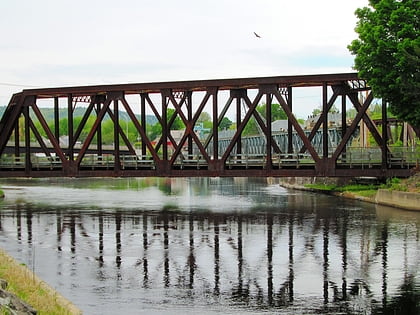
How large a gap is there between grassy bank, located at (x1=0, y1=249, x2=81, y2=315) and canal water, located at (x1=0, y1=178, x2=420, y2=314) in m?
1.33

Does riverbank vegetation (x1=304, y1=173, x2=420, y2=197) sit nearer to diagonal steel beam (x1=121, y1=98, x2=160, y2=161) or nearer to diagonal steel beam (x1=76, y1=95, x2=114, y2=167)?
diagonal steel beam (x1=121, y1=98, x2=160, y2=161)

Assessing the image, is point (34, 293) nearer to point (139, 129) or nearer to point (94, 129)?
point (139, 129)

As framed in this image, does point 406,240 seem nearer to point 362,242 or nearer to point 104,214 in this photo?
point 362,242

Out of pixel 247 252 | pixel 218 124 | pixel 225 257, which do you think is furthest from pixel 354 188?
pixel 225 257

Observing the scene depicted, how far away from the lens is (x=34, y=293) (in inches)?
899

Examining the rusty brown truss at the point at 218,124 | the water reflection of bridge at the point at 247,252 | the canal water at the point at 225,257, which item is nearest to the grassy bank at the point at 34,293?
the canal water at the point at 225,257

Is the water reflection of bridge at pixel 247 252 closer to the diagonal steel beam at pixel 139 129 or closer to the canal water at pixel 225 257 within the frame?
the canal water at pixel 225 257

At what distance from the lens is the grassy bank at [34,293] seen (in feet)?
69.9

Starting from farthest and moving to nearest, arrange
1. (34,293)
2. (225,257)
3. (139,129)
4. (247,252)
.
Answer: (139,129), (247,252), (225,257), (34,293)

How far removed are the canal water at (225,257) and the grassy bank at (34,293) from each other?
1.33 metres

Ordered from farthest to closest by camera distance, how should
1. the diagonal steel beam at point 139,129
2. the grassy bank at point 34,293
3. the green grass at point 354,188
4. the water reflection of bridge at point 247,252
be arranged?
the green grass at point 354,188, the diagonal steel beam at point 139,129, the water reflection of bridge at point 247,252, the grassy bank at point 34,293

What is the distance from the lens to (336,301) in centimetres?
2570

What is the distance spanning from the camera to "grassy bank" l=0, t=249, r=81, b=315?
2131 cm

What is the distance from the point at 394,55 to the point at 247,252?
25970mm
